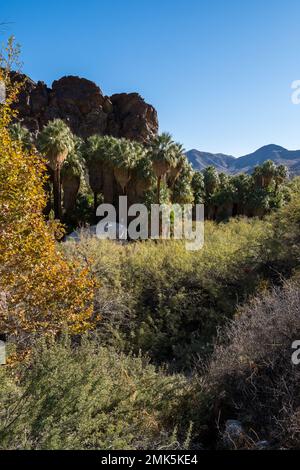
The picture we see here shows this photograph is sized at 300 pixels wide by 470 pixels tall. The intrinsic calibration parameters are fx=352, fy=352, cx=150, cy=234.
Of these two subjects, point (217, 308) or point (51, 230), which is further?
point (217, 308)

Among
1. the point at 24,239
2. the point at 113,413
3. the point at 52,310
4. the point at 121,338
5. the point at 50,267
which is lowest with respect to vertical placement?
the point at 121,338

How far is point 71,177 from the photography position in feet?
99.7

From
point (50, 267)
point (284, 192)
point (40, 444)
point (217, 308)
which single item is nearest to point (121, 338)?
point (217, 308)

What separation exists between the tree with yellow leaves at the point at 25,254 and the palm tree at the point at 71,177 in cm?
2247

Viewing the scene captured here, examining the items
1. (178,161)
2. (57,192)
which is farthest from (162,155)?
(57,192)

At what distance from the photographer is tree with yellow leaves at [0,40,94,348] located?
639 centimetres

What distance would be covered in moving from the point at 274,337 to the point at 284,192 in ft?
135

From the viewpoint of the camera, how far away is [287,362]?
6.14 metres

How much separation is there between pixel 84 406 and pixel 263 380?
A: 10.3 feet

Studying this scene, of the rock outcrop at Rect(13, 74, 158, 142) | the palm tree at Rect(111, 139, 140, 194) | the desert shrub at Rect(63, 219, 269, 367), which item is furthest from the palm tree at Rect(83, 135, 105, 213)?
the rock outcrop at Rect(13, 74, 158, 142)

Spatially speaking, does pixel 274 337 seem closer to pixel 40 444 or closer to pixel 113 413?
pixel 113 413

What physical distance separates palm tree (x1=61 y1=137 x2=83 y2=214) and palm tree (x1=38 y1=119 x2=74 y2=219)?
5.78 feet

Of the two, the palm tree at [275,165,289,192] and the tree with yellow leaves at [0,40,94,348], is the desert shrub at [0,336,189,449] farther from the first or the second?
the palm tree at [275,165,289,192]

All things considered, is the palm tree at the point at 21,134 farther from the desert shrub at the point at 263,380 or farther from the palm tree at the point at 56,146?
the desert shrub at the point at 263,380
